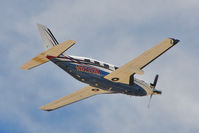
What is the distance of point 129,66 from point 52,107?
1478 cm

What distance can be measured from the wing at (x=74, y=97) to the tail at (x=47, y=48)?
27.3ft

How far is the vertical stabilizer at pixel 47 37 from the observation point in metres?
53.7

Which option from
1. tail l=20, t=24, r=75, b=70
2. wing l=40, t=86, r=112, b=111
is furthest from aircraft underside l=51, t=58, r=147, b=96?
wing l=40, t=86, r=112, b=111

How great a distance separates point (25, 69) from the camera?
50.4 meters

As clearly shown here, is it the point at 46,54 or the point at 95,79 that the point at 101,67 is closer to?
the point at 95,79

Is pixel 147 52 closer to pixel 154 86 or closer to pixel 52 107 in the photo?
pixel 154 86

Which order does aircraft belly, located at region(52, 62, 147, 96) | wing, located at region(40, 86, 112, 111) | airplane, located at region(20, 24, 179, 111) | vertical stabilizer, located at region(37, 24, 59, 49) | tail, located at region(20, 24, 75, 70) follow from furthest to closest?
wing, located at region(40, 86, 112, 111) → vertical stabilizer, located at region(37, 24, 59, 49) → aircraft belly, located at region(52, 62, 147, 96) → tail, located at region(20, 24, 75, 70) → airplane, located at region(20, 24, 179, 111)

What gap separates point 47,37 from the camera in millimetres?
54062

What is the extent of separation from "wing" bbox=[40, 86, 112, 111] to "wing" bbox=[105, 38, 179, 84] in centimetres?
758

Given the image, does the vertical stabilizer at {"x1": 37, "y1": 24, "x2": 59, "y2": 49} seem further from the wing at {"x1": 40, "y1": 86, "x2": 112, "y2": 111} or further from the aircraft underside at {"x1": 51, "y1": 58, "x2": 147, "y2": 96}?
the wing at {"x1": 40, "y1": 86, "x2": 112, "y2": 111}

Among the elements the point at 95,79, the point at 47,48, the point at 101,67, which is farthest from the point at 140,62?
the point at 47,48

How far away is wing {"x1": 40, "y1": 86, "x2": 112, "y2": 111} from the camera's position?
188ft

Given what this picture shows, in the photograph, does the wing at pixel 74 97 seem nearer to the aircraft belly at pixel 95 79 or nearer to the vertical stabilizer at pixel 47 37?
the aircraft belly at pixel 95 79

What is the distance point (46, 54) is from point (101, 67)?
700cm
